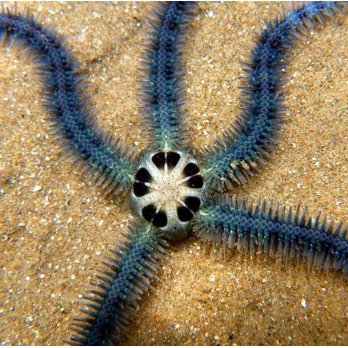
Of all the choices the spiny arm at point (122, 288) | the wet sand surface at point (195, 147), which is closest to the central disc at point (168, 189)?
the spiny arm at point (122, 288)

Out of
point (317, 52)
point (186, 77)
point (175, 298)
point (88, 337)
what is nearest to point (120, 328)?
point (88, 337)

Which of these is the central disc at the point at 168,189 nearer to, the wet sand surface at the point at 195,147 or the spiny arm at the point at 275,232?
the spiny arm at the point at 275,232

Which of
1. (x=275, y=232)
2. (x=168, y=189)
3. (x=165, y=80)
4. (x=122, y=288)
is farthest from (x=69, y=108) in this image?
(x=275, y=232)

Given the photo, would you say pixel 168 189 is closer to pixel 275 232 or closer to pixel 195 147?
pixel 195 147

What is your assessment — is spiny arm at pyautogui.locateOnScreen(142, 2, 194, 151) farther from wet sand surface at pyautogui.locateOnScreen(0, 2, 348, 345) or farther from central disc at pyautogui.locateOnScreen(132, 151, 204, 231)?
wet sand surface at pyautogui.locateOnScreen(0, 2, 348, 345)

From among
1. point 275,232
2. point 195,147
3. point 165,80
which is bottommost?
point 275,232

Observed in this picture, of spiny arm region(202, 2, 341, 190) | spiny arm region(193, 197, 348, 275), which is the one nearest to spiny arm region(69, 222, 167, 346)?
spiny arm region(193, 197, 348, 275)
